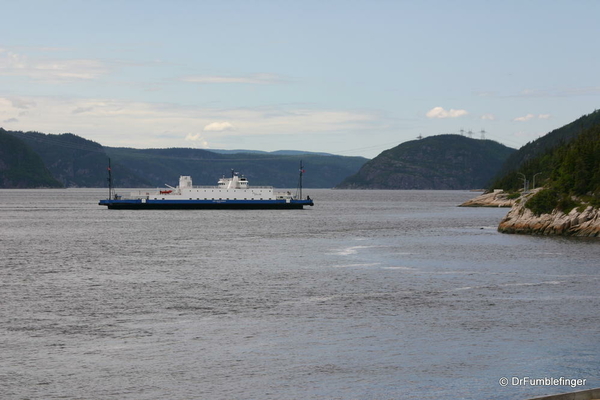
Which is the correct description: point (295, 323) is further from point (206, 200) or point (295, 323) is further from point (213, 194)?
point (213, 194)

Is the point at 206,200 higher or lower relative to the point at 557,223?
higher

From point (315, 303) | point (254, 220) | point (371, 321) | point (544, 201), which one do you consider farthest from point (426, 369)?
point (254, 220)

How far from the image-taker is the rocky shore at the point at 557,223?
87438 millimetres

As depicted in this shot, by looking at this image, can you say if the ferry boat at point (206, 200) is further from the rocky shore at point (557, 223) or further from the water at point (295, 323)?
the water at point (295, 323)

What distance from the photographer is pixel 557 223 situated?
297 ft

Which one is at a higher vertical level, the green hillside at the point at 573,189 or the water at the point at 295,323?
the green hillside at the point at 573,189

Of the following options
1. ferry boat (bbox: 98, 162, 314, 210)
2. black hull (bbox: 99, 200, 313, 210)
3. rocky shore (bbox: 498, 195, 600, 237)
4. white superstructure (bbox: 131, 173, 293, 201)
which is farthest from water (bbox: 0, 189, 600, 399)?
white superstructure (bbox: 131, 173, 293, 201)

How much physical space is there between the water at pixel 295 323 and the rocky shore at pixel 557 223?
15.6 metres

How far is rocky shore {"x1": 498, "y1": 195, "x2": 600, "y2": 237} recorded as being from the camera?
87438 mm

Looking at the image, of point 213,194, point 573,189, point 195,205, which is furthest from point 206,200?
point 573,189

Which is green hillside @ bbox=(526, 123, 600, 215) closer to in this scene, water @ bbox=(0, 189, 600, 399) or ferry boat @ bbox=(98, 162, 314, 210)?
water @ bbox=(0, 189, 600, 399)

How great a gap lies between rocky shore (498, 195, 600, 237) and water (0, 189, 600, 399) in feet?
51.2

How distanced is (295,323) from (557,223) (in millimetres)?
63329

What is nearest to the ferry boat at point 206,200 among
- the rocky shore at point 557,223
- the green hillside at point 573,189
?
the rocky shore at point 557,223
